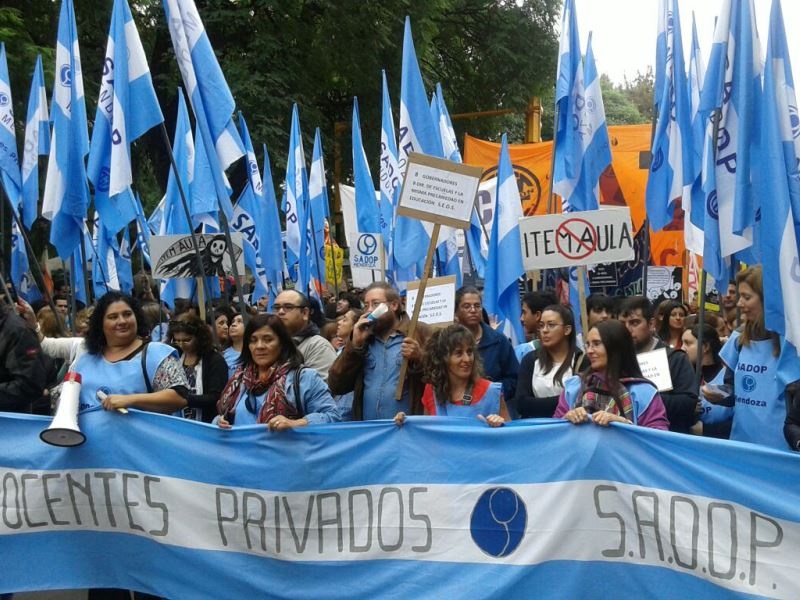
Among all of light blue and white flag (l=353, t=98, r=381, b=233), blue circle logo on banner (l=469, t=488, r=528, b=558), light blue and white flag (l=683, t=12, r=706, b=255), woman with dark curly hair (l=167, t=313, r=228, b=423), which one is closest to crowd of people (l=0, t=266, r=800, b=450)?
blue circle logo on banner (l=469, t=488, r=528, b=558)

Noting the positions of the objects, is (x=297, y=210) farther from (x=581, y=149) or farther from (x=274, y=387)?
(x=274, y=387)

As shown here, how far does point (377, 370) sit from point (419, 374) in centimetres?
21

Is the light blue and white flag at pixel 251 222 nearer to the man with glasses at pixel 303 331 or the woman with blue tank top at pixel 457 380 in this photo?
the man with glasses at pixel 303 331

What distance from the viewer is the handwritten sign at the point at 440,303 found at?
6.14 metres

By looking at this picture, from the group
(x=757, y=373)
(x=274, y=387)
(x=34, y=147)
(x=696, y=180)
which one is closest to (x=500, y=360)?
(x=757, y=373)

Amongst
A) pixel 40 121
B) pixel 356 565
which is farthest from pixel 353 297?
pixel 356 565

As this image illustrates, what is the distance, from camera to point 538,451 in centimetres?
473

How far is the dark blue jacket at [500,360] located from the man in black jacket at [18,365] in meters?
2.44

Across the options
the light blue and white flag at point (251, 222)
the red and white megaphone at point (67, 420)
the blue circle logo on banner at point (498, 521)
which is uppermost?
the light blue and white flag at point (251, 222)

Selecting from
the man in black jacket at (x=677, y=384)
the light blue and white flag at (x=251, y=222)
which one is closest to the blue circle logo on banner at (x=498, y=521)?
the man in black jacket at (x=677, y=384)

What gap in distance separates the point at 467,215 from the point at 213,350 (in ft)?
6.55

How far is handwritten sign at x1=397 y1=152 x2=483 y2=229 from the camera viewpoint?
577cm

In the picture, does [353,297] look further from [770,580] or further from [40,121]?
[770,580]

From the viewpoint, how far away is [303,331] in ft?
20.4
